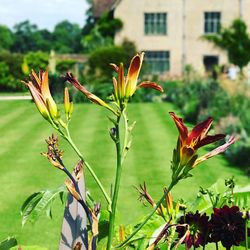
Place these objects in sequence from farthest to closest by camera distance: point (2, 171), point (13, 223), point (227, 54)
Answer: point (227, 54)
point (2, 171)
point (13, 223)

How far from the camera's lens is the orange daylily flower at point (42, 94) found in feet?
5.14

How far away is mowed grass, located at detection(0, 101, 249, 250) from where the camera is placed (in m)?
7.64

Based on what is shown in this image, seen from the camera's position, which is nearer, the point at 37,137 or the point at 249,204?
the point at 249,204

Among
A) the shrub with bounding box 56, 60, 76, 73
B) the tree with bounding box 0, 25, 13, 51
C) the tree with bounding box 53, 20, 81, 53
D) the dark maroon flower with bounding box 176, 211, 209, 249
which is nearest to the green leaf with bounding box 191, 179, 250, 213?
the dark maroon flower with bounding box 176, 211, 209, 249

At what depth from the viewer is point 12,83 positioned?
122 ft

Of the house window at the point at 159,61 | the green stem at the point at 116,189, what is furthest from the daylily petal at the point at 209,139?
the house window at the point at 159,61

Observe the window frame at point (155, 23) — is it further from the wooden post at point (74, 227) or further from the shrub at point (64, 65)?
the wooden post at point (74, 227)

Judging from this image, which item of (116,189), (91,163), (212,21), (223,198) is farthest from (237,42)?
(116,189)

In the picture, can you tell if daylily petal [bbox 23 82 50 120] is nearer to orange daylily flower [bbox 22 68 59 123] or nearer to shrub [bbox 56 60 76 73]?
orange daylily flower [bbox 22 68 59 123]

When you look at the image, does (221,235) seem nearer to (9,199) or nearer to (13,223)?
(13,223)

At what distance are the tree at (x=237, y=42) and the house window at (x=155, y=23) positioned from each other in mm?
4790

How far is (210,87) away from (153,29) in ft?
66.4

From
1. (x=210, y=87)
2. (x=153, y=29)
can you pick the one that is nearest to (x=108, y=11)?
(x=153, y=29)

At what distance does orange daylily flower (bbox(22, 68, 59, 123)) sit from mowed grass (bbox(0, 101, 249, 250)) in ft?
12.4
